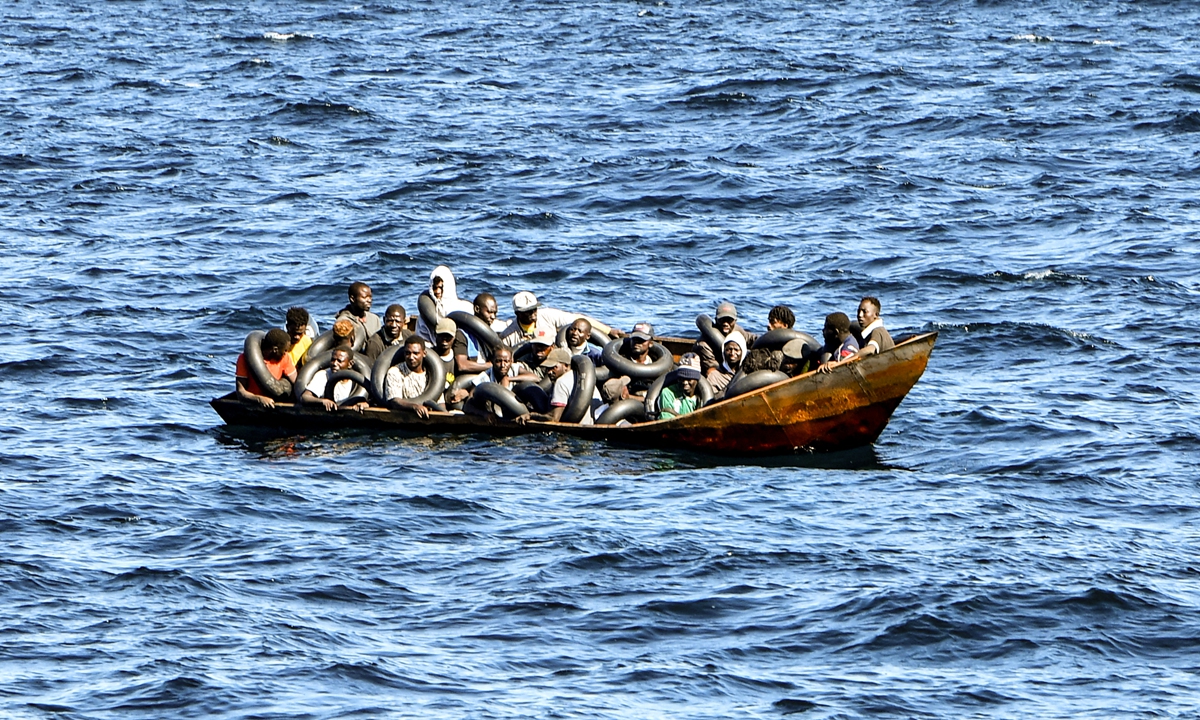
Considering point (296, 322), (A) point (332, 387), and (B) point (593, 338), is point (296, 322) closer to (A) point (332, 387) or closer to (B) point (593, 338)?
(A) point (332, 387)

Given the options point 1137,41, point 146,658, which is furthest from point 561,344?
point 1137,41

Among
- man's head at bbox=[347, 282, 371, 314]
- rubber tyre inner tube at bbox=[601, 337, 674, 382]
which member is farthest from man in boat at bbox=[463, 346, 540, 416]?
man's head at bbox=[347, 282, 371, 314]

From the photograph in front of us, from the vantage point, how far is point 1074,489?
2266cm

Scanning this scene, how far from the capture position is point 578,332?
2444 centimetres

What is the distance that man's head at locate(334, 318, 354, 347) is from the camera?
25000 millimetres

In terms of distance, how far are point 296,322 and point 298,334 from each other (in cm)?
26

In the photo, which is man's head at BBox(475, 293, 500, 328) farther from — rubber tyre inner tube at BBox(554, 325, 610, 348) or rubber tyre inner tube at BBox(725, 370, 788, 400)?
rubber tyre inner tube at BBox(725, 370, 788, 400)

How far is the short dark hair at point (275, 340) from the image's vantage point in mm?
24922

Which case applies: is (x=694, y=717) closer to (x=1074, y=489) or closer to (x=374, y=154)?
→ (x=1074, y=489)

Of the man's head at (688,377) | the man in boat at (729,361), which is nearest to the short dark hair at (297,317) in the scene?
the man's head at (688,377)

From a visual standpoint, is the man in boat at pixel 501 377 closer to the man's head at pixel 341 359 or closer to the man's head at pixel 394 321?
the man's head at pixel 394 321

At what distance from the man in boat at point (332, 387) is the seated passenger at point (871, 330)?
21.2ft

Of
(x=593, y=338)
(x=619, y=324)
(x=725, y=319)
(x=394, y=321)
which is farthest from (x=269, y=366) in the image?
(x=619, y=324)

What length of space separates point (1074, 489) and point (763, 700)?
24.5 feet
